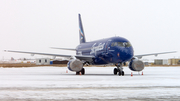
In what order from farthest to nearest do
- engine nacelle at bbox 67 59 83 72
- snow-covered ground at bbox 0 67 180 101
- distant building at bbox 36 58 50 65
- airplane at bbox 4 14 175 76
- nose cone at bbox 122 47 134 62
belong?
distant building at bbox 36 58 50 65
engine nacelle at bbox 67 59 83 72
airplane at bbox 4 14 175 76
nose cone at bbox 122 47 134 62
snow-covered ground at bbox 0 67 180 101

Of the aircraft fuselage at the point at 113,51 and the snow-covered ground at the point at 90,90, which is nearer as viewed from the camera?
the snow-covered ground at the point at 90,90

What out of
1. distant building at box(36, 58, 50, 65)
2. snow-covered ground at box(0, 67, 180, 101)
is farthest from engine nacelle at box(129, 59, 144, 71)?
distant building at box(36, 58, 50, 65)

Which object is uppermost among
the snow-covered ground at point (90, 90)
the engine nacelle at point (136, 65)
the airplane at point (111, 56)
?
the airplane at point (111, 56)

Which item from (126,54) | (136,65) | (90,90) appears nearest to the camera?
(90,90)

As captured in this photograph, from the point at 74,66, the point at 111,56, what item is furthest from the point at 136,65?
the point at 74,66

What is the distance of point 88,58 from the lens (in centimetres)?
3050

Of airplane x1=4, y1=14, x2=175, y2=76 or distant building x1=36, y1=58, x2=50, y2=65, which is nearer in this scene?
airplane x1=4, y1=14, x2=175, y2=76

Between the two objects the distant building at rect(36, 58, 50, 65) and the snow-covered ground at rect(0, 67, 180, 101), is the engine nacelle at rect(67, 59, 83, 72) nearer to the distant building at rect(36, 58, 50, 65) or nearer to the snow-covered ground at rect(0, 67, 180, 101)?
the snow-covered ground at rect(0, 67, 180, 101)

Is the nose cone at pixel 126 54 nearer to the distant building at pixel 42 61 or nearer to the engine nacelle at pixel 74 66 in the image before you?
the engine nacelle at pixel 74 66

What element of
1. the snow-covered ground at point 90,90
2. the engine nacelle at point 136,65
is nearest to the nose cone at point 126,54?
the engine nacelle at point 136,65

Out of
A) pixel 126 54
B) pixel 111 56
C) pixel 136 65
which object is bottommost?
pixel 136 65

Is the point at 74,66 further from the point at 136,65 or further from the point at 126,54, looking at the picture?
the point at 136,65

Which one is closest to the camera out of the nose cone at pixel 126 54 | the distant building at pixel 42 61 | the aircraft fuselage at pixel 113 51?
the nose cone at pixel 126 54

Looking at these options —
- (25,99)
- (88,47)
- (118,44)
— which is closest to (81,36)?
(88,47)
